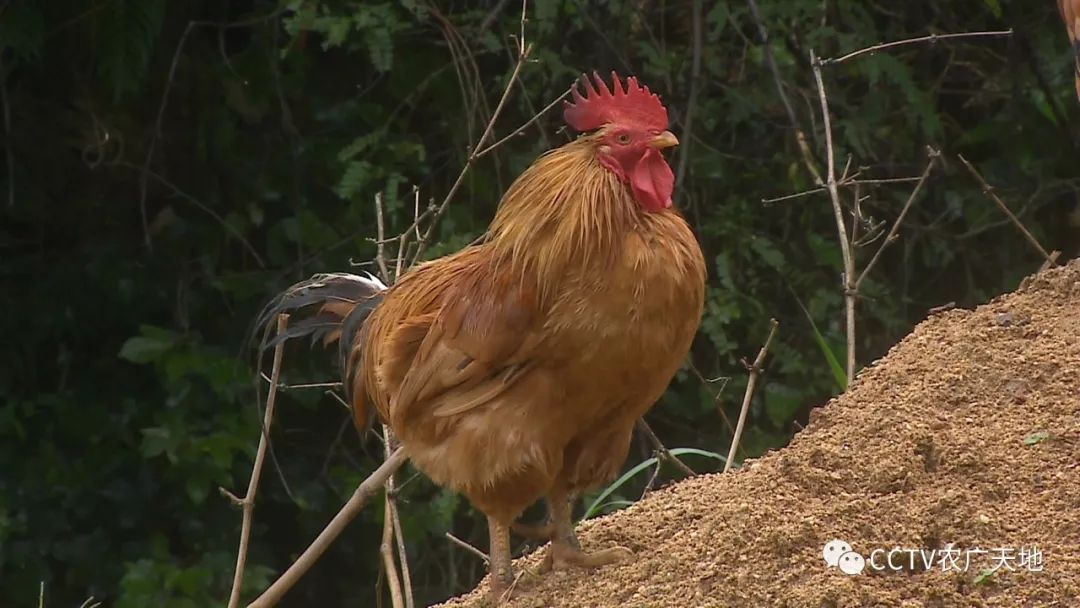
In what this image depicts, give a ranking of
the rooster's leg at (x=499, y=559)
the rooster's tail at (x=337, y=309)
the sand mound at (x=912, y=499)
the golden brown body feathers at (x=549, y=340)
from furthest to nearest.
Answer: the rooster's tail at (x=337, y=309), the rooster's leg at (x=499, y=559), the golden brown body feathers at (x=549, y=340), the sand mound at (x=912, y=499)

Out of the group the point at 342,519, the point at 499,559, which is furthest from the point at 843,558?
the point at 342,519

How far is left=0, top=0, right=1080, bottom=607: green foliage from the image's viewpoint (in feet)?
16.4

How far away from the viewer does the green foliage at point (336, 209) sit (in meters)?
5.01

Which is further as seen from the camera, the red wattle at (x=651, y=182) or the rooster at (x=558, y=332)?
the red wattle at (x=651, y=182)

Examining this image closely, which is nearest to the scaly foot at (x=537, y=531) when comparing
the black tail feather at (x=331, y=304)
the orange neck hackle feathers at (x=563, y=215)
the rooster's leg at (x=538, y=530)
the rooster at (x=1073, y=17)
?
the rooster's leg at (x=538, y=530)

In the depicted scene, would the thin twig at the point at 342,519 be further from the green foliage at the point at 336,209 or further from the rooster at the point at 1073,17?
the rooster at the point at 1073,17

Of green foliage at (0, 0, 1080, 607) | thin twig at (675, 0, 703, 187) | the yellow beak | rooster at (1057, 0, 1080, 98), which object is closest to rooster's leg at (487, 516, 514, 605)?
the yellow beak

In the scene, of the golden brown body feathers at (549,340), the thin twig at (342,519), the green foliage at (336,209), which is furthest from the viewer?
the green foliage at (336,209)

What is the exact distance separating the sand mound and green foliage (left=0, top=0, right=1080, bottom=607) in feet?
5.88

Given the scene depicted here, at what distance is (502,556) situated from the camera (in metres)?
2.96

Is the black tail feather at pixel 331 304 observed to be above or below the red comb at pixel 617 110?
below

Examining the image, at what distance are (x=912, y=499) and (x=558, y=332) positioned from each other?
0.70 meters

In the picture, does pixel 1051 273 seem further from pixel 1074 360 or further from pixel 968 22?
pixel 968 22

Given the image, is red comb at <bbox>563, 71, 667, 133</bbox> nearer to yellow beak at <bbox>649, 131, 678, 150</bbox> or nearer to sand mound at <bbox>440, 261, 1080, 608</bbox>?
yellow beak at <bbox>649, 131, 678, 150</bbox>
